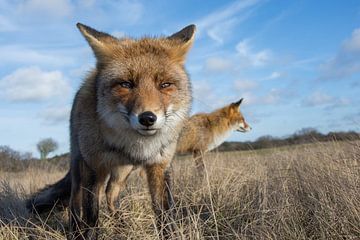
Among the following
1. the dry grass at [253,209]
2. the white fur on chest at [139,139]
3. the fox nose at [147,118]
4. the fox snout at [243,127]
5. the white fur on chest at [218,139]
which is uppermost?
the fox snout at [243,127]

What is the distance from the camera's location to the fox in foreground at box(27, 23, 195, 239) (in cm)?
456

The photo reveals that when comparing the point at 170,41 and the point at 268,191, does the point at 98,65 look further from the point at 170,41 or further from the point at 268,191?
the point at 268,191

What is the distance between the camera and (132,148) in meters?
4.88

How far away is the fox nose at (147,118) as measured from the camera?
13.5ft

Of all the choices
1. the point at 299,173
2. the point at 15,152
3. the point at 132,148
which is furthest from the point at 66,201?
the point at 15,152

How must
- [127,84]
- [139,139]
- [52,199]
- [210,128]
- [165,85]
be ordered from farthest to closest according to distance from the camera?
[210,128], [52,199], [139,139], [165,85], [127,84]

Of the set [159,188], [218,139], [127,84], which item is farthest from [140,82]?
[218,139]

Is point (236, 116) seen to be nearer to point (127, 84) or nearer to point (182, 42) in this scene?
point (182, 42)

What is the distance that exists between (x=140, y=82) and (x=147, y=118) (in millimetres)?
565

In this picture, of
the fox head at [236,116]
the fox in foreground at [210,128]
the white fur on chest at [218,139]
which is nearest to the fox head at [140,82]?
the fox in foreground at [210,128]

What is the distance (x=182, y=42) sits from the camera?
5.30m

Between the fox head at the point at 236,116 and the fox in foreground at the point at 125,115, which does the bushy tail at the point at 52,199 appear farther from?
the fox head at the point at 236,116

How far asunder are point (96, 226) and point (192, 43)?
2.48m

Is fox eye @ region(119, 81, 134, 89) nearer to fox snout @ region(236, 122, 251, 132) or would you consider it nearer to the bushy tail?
the bushy tail
